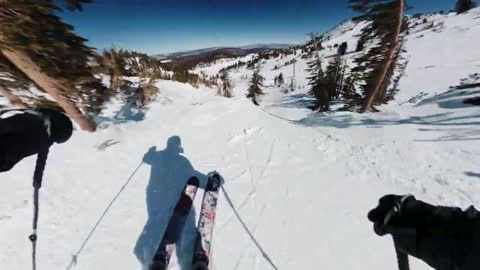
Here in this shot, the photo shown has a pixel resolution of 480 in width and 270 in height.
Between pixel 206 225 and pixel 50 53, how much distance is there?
5.64 metres

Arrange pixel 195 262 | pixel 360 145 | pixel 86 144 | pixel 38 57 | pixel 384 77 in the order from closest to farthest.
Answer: pixel 195 262, pixel 38 57, pixel 86 144, pixel 360 145, pixel 384 77

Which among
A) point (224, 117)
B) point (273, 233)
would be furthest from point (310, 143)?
point (273, 233)

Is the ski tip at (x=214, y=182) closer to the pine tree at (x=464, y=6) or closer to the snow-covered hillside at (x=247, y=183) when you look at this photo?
the snow-covered hillside at (x=247, y=183)

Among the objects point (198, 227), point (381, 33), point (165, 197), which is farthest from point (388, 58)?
point (198, 227)

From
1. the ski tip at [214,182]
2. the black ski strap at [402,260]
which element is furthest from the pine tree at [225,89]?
the black ski strap at [402,260]

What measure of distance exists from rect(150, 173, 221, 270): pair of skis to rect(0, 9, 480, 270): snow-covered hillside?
0.21 meters

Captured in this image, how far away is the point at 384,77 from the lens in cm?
1368

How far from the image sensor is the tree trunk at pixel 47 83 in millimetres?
5748

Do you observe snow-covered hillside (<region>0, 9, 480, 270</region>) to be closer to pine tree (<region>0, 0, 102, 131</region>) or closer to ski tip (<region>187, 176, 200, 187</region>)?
ski tip (<region>187, 176, 200, 187</region>)

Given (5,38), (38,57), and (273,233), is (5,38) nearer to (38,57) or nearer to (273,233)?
(38,57)

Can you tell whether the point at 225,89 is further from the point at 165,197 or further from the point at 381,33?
the point at 165,197

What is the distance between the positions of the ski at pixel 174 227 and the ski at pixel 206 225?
11.6 inches

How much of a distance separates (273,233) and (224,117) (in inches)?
260

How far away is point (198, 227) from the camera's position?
464 centimetres
